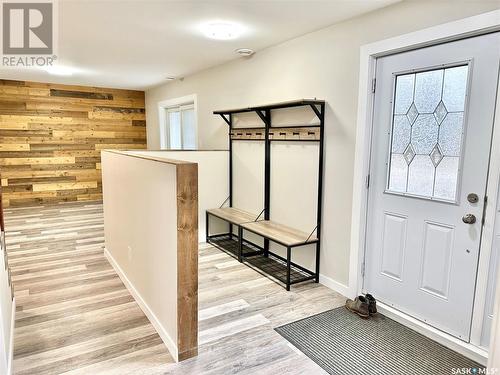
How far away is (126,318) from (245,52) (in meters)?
2.97

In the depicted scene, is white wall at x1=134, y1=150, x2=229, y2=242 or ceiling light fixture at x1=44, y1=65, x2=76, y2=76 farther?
ceiling light fixture at x1=44, y1=65, x2=76, y2=76

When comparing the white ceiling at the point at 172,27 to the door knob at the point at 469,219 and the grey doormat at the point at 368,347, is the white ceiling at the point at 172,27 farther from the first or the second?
the grey doormat at the point at 368,347

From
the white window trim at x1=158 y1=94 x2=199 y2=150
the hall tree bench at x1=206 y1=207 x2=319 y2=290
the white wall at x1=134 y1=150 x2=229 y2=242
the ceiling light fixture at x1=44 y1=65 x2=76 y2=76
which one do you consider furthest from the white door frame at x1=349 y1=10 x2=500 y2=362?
the ceiling light fixture at x1=44 y1=65 x2=76 y2=76

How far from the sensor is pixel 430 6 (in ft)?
7.38

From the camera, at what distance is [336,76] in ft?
9.70

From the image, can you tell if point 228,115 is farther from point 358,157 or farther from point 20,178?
point 20,178

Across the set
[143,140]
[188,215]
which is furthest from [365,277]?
[143,140]

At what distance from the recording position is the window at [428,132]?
2.19 metres

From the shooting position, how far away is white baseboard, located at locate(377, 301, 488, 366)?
83.4 inches

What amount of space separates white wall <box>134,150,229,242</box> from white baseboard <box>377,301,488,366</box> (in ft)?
7.95

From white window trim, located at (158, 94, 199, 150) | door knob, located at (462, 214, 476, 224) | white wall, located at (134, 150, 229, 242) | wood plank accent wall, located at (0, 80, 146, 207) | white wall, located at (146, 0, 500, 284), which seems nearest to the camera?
door knob, located at (462, 214, 476, 224)

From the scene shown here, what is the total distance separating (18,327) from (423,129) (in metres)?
3.18

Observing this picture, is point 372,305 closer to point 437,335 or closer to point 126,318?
point 437,335

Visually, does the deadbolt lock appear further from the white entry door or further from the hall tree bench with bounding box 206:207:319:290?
the hall tree bench with bounding box 206:207:319:290
